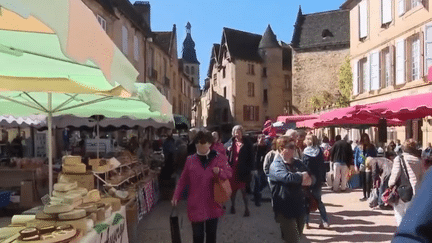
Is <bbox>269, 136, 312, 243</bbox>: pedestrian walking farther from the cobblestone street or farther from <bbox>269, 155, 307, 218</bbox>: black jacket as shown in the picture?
the cobblestone street

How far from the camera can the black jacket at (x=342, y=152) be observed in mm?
10586

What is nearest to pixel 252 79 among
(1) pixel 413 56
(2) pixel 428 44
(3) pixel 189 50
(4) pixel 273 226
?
(1) pixel 413 56

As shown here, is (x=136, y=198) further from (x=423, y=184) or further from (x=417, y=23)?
(x=417, y=23)

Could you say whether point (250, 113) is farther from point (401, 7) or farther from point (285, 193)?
point (285, 193)

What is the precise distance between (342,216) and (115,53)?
684cm

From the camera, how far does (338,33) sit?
35031 mm

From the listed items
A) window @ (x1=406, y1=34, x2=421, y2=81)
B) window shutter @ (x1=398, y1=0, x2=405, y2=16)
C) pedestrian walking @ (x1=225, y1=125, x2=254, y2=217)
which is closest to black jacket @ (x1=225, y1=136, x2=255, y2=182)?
pedestrian walking @ (x1=225, y1=125, x2=254, y2=217)

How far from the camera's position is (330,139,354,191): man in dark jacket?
10633 millimetres

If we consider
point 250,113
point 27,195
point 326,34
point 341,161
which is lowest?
point 27,195

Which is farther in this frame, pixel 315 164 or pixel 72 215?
pixel 315 164

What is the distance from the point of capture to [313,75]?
3425 centimetres

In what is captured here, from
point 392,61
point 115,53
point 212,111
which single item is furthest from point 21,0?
point 212,111

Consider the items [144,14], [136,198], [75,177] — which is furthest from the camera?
[144,14]

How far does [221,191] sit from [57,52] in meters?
2.33
